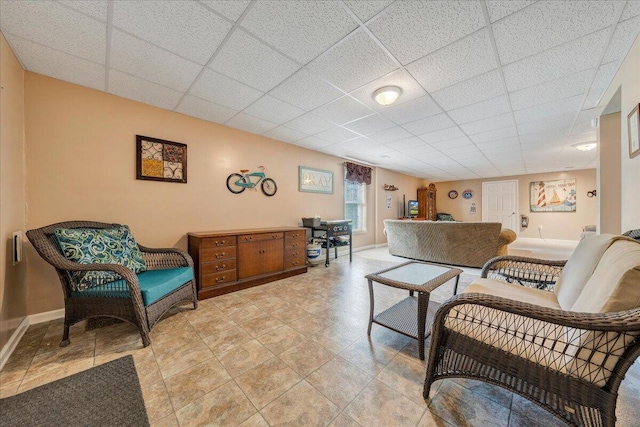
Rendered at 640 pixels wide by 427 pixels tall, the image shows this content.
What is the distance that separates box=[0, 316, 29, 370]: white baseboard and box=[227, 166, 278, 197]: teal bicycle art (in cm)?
233

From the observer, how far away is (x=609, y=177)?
269cm

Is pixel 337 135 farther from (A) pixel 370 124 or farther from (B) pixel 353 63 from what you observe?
(B) pixel 353 63

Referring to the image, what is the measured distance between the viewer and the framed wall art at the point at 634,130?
5.56ft

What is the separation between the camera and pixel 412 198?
319 inches

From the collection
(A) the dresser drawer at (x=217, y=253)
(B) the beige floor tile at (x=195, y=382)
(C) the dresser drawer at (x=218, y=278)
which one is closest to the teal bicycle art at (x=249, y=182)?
(A) the dresser drawer at (x=217, y=253)

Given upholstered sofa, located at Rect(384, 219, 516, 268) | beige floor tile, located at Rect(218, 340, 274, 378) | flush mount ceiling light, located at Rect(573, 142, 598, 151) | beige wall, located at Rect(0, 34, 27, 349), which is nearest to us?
beige floor tile, located at Rect(218, 340, 274, 378)

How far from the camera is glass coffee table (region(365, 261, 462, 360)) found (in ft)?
5.16

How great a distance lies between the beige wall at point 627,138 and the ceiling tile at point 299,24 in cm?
219

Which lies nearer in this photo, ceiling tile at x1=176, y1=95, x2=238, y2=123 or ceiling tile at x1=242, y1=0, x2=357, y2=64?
ceiling tile at x1=242, y1=0, x2=357, y2=64

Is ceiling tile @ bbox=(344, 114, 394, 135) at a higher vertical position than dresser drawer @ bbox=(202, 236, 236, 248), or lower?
higher

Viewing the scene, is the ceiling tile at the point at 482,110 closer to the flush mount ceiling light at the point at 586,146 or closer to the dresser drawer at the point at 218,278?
the flush mount ceiling light at the point at 586,146

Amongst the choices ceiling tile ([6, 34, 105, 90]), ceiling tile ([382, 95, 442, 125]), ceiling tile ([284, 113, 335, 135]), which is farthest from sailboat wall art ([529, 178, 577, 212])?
ceiling tile ([6, 34, 105, 90])

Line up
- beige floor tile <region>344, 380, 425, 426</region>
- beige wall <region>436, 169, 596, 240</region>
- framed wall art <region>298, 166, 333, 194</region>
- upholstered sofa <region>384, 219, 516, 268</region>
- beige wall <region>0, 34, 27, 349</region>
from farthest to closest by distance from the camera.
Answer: beige wall <region>436, 169, 596, 240</region> < framed wall art <region>298, 166, 333, 194</region> < upholstered sofa <region>384, 219, 516, 268</region> < beige wall <region>0, 34, 27, 349</region> < beige floor tile <region>344, 380, 425, 426</region>

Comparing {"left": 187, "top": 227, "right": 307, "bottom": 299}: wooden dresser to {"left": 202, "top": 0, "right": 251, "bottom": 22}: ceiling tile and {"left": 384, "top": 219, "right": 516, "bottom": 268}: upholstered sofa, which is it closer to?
{"left": 202, "top": 0, "right": 251, "bottom": 22}: ceiling tile
